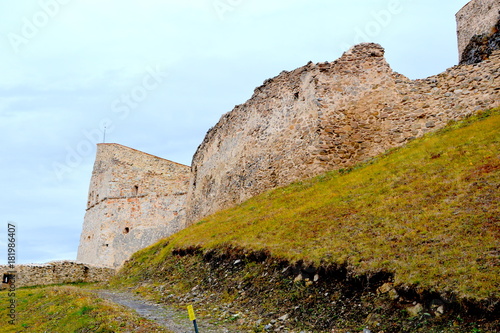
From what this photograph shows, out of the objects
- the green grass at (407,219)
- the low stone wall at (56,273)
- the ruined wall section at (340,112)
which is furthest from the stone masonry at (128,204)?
the green grass at (407,219)

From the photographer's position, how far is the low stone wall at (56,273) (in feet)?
59.7

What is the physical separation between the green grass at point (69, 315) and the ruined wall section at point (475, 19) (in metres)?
25.0

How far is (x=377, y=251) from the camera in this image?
739cm

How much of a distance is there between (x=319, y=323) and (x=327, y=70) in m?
12.7

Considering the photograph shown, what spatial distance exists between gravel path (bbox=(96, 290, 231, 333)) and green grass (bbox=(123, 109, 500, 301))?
87.2 inches

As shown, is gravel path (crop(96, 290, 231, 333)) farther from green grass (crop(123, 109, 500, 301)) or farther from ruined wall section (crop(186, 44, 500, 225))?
ruined wall section (crop(186, 44, 500, 225))

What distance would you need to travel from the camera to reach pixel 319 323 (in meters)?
6.89

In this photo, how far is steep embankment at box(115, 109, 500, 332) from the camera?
5.93 meters

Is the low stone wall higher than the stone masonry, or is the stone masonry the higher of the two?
the stone masonry

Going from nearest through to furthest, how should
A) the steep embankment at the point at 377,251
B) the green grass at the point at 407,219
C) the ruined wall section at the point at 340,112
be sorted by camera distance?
the steep embankment at the point at 377,251, the green grass at the point at 407,219, the ruined wall section at the point at 340,112

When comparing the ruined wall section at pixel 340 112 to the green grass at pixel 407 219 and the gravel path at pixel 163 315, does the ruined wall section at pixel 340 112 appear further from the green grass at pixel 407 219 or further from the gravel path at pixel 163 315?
the gravel path at pixel 163 315

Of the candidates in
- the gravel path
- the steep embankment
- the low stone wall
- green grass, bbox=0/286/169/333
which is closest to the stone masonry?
the low stone wall

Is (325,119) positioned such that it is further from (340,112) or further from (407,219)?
(407,219)

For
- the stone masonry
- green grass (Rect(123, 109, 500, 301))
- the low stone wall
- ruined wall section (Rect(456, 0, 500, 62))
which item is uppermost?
ruined wall section (Rect(456, 0, 500, 62))
